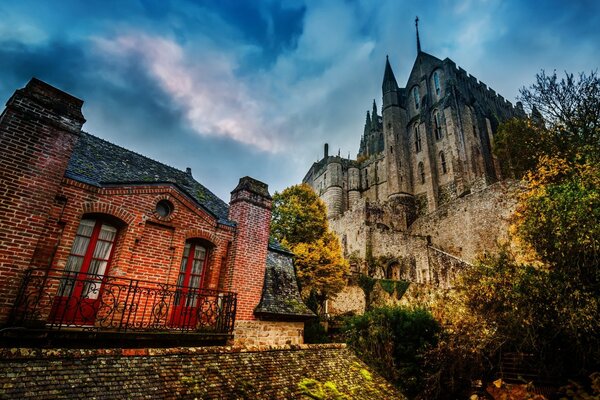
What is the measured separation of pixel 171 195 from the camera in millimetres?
8727

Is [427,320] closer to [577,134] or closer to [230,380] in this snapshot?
[230,380]

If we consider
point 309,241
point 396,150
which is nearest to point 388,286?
point 309,241

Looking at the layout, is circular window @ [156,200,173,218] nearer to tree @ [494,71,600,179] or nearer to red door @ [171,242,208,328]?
red door @ [171,242,208,328]

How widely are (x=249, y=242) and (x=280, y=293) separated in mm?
1968

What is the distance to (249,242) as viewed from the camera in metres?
9.54

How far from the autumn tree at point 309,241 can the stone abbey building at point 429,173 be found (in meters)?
6.74

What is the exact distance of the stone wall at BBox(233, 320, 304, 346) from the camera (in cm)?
827

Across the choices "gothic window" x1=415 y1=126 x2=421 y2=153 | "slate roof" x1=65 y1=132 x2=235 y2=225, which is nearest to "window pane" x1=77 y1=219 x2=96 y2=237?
"slate roof" x1=65 y1=132 x2=235 y2=225

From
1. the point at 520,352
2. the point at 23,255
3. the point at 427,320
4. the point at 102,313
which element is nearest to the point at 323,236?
the point at 427,320

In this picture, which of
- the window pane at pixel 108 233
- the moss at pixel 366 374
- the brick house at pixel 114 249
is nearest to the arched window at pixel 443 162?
the brick house at pixel 114 249

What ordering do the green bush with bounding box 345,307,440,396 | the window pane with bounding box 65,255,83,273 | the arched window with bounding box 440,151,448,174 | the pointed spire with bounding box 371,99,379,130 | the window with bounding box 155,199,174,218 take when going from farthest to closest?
the pointed spire with bounding box 371,99,379,130, the arched window with bounding box 440,151,448,174, the green bush with bounding box 345,307,440,396, the window with bounding box 155,199,174,218, the window pane with bounding box 65,255,83,273

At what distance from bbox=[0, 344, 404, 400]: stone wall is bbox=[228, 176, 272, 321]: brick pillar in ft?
12.4

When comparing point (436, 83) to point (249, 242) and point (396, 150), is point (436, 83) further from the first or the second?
point (249, 242)

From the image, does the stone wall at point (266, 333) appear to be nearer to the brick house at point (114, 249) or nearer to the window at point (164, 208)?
the brick house at point (114, 249)
